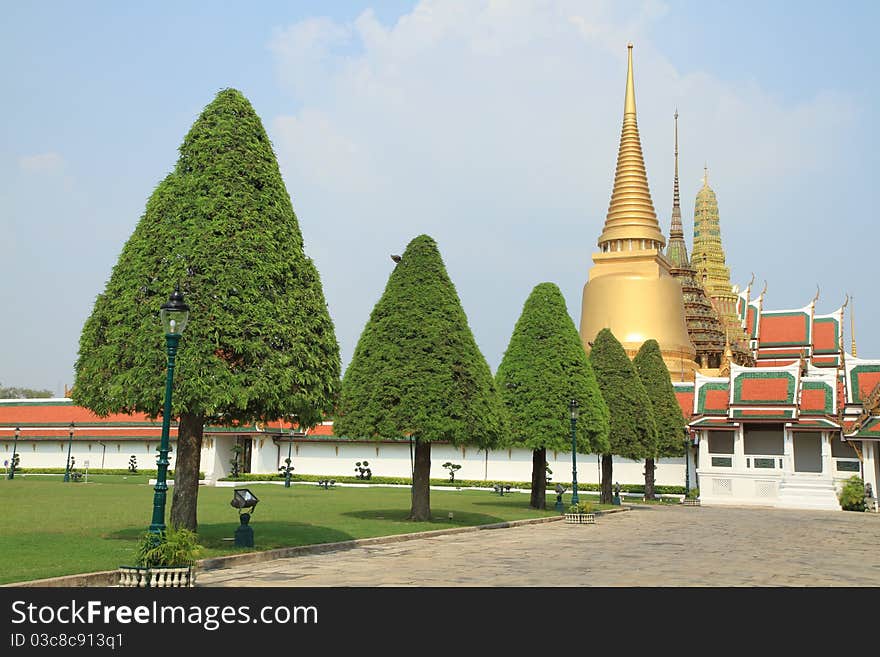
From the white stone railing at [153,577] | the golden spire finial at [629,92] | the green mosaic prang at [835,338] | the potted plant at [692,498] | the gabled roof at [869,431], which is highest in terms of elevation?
the golden spire finial at [629,92]

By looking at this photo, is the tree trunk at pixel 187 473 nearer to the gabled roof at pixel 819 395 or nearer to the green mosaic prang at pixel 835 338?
the gabled roof at pixel 819 395

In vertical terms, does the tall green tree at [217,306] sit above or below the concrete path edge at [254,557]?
above

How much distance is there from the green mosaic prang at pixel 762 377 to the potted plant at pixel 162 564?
4333cm

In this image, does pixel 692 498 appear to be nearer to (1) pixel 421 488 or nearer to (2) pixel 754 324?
(2) pixel 754 324

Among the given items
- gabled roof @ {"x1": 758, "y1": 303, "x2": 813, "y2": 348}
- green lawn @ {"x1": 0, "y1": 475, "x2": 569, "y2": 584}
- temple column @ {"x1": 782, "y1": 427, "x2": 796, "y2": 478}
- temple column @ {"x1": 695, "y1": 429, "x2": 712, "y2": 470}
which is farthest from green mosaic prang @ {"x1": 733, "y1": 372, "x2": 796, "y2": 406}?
green lawn @ {"x1": 0, "y1": 475, "x2": 569, "y2": 584}

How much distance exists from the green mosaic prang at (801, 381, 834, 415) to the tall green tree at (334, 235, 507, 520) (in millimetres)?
29854

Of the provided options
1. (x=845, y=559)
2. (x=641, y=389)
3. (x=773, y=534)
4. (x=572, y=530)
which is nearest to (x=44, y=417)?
(x=641, y=389)

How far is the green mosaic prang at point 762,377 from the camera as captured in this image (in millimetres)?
48031

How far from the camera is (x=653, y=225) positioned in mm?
79688

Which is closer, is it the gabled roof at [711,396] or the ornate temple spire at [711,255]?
the gabled roof at [711,396]

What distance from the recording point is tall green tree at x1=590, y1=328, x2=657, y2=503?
38.9 metres

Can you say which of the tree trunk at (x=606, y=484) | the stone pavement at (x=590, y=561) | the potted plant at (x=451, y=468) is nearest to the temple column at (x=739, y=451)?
the tree trunk at (x=606, y=484)
